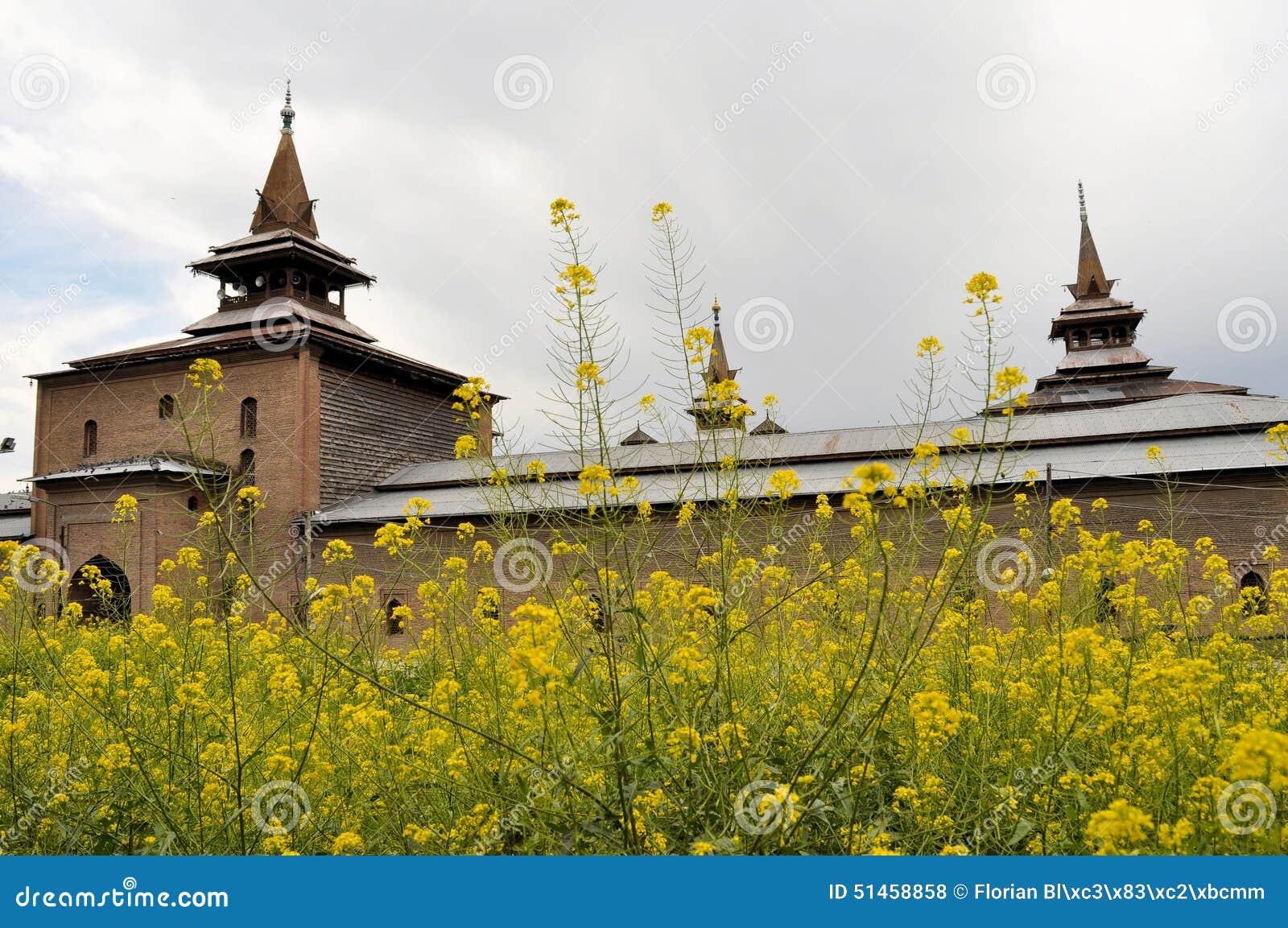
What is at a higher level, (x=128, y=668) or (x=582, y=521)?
(x=582, y=521)

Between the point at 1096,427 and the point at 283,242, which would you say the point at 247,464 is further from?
the point at 1096,427

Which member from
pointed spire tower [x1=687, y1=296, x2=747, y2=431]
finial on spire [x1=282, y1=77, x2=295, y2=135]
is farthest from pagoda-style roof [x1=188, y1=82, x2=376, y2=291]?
pointed spire tower [x1=687, y1=296, x2=747, y2=431]

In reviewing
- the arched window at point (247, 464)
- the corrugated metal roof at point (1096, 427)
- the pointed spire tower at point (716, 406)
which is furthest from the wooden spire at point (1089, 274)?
the pointed spire tower at point (716, 406)

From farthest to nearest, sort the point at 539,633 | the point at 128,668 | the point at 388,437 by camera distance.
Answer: the point at 388,437 < the point at 128,668 < the point at 539,633

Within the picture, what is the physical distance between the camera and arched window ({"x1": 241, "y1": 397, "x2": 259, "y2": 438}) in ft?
73.8

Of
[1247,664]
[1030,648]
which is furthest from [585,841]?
[1247,664]

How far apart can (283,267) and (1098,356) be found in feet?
99.5

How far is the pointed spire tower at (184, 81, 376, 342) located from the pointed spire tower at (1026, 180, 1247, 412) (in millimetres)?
24175

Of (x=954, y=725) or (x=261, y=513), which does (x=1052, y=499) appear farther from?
(x=261, y=513)

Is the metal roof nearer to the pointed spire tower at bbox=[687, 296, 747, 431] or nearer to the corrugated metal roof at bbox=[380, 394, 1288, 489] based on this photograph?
the corrugated metal roof at bbox=[380, 394, 1288, 489]

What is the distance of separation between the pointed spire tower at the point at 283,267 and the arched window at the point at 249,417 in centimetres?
287

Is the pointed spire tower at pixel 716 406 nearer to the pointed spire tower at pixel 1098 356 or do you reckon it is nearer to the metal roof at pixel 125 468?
the metal roof at pixel 125 468

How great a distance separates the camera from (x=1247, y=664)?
4.90 metres

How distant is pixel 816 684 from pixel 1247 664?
2.75m
